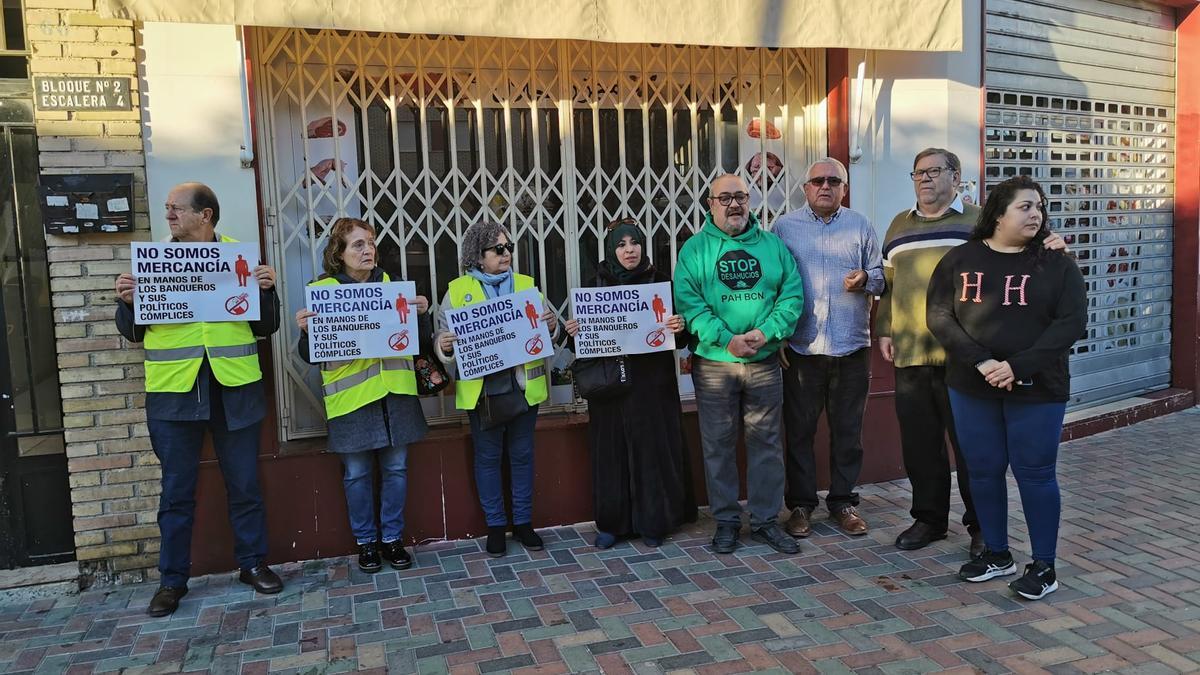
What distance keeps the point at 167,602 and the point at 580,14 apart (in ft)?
11.7

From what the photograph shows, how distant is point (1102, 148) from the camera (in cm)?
775

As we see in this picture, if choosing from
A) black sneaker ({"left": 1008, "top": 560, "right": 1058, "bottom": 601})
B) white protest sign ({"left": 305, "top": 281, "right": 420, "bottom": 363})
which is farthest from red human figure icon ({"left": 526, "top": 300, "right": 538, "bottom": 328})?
black sneaker ({"left": 1008, "top": 560, "right": 1058, "bottom": 601})

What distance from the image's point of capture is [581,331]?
4820 mm

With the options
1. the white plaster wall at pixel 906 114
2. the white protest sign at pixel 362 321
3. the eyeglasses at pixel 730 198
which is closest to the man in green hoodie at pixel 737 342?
the eyeglasses at pixel 730 198

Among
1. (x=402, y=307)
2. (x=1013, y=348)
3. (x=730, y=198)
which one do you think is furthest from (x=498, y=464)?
(x=1013, y=348)

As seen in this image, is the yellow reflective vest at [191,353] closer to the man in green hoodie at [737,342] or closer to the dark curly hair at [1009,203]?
the man in green hoodie at [737,342]

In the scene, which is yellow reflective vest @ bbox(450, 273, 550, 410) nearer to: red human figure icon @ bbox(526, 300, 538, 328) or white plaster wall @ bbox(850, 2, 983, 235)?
red human figure icon @ bbox(526, 300, 538, 328)

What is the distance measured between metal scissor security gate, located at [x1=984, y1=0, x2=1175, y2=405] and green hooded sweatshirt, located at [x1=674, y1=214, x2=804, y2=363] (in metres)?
3.16

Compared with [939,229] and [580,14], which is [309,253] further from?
[939,229]

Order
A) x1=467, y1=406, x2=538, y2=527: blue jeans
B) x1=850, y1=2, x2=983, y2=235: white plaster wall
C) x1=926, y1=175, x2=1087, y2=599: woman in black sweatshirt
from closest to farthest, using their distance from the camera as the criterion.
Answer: x1=926, y1=175, x2=1087, y2=599: woman in black sweatshirt, x1=467, y1=406, x2=538, y2=527: blue jeans, x1=850, y1=2, x2=983, y2=235: white plaster wall

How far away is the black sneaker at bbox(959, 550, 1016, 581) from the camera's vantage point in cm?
429

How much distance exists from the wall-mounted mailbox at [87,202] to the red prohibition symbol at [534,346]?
2079 mm

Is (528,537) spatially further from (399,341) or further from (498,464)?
(399,341)

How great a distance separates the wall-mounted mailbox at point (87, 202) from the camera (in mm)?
4328
